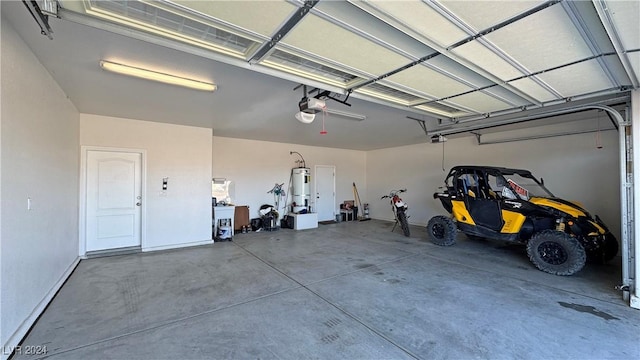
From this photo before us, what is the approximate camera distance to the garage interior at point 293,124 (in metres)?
1.88

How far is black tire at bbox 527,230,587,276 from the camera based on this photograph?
3.72 m

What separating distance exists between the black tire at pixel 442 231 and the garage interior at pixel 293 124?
24cm

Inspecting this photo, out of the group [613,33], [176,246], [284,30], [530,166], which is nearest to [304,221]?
[176,246]

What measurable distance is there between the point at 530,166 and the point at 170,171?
7765 mm

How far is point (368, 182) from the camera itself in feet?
32.6

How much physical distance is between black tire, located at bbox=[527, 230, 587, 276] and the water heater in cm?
539

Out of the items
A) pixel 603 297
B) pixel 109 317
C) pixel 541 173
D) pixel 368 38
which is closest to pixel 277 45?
pixel 368 38

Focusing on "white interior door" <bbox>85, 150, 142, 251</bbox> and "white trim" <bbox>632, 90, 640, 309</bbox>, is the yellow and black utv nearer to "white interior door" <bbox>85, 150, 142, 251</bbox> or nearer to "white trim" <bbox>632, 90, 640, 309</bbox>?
"white trim" <bbox>632, 90, 640, 309</bbox>

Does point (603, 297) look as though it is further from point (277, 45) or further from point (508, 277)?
point (277, 45)

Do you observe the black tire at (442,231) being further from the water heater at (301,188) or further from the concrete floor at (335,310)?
the water heater at (301,188)

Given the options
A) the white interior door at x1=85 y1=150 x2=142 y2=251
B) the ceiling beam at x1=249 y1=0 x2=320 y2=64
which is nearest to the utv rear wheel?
the ceiling beam at x1=249 y1=0 x2=320 y2=64

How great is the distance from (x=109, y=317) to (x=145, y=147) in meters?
3.54

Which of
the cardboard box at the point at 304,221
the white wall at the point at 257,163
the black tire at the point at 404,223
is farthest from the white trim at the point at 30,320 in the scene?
the black tire at the point at 404,223

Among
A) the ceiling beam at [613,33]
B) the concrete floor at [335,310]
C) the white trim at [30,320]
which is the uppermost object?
the ceiling beam at [613,33]
